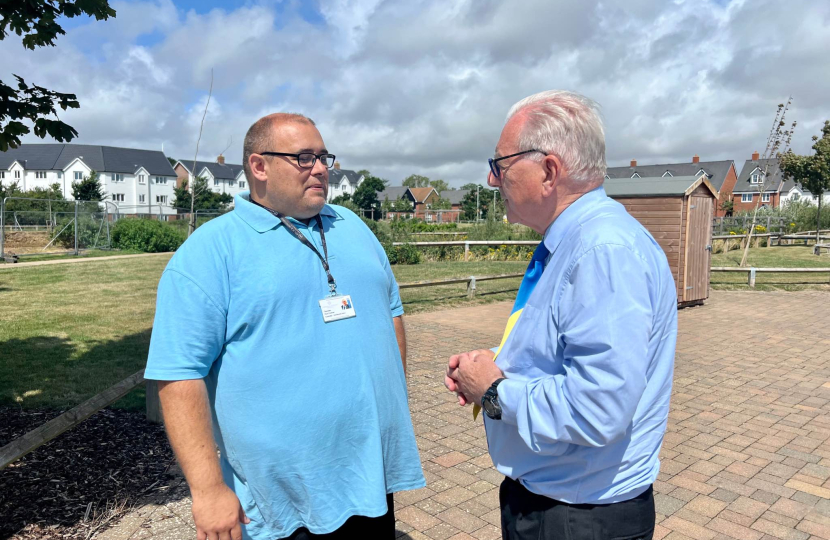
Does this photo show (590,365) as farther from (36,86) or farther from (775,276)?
(775,276)

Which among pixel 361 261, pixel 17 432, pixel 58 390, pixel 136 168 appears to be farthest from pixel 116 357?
pixel 136 168

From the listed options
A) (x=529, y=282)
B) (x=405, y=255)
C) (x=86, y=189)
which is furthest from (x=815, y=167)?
(x=86, y=189)

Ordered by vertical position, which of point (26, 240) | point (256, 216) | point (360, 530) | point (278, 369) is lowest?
point (360, 530)

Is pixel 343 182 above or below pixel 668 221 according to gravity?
above

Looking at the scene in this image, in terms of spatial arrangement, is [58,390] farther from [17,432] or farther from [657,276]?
[657,276]

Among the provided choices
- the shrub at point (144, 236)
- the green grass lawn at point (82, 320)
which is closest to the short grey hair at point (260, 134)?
the green grass lawn at point (82, 320)

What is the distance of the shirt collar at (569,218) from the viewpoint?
5.54 ft

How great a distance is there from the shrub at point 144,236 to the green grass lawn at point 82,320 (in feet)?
19.2

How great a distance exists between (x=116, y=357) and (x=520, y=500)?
21.2ft

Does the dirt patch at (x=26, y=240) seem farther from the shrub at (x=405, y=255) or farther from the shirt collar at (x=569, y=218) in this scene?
the shirt collar at (x=569, y=218)

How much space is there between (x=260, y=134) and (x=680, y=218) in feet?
31.7

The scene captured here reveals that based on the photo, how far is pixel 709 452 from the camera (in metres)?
4.66

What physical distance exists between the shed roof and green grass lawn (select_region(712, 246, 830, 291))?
13.8 feet

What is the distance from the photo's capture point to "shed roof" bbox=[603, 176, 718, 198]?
34.2 ft
